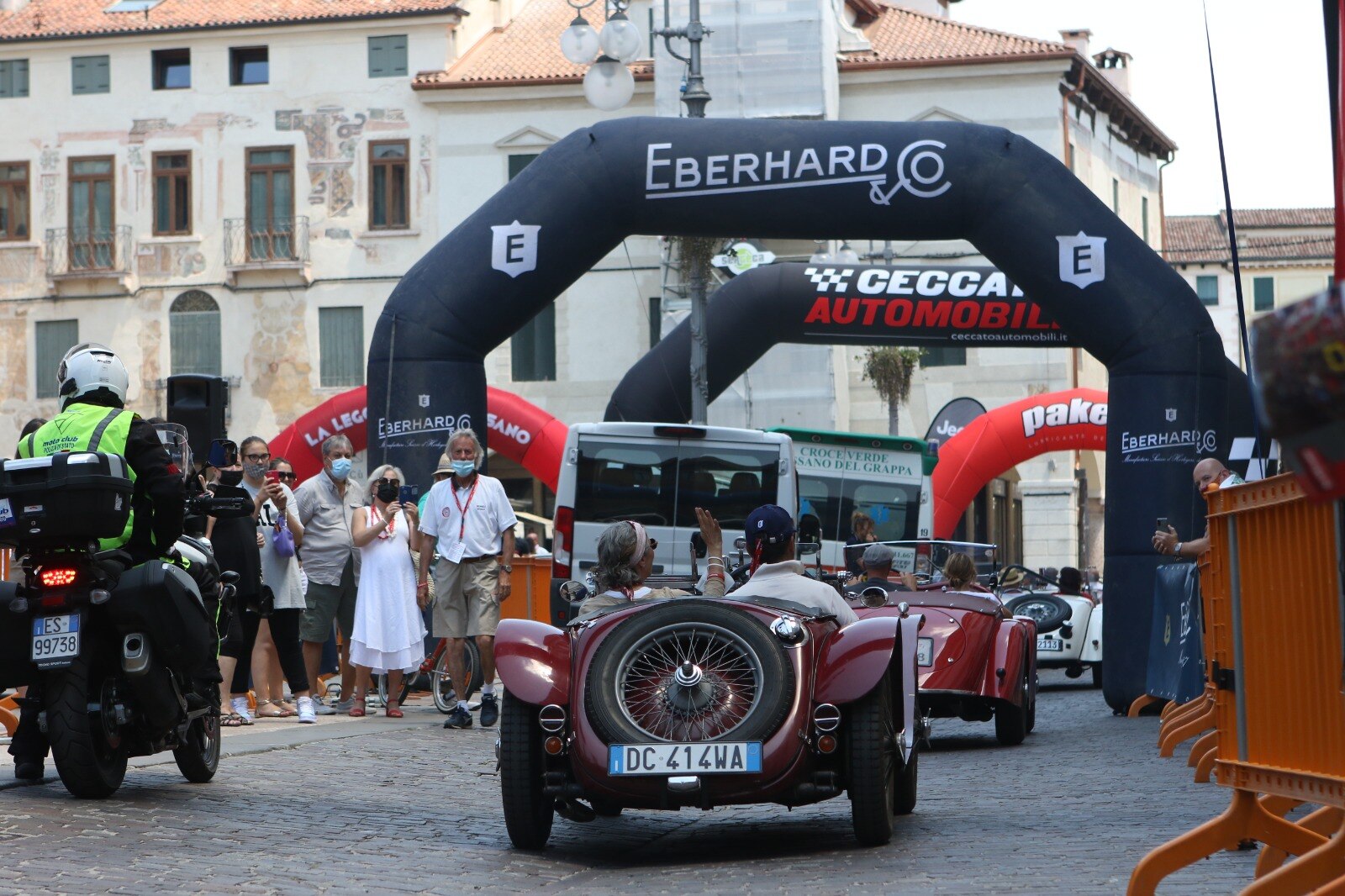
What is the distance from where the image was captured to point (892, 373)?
45.1 m

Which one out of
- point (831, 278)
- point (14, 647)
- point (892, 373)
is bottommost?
point (14, 647)

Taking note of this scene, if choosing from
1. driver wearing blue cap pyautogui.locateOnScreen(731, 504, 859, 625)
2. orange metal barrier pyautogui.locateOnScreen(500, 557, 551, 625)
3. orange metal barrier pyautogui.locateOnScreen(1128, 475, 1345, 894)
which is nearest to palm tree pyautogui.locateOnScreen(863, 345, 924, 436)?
orange metal barrier pyautogui.locateOnScreen(500, 557, 551, 625)

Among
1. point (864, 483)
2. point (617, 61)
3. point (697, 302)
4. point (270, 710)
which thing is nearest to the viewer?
point (270, 710)

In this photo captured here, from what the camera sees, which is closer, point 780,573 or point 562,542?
point 780,573

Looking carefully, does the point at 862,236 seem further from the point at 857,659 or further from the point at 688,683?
the point at 688,683

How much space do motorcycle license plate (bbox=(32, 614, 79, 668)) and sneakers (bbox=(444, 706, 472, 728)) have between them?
5.43m

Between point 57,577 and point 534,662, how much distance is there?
2.13 metres

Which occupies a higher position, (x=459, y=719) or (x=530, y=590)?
(x=530, y=590)

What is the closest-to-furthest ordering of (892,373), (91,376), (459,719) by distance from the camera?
(91,376)
(459,719)
(892,373)

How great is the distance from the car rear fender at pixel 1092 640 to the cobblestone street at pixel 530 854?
841cm

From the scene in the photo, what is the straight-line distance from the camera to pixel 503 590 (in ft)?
45.9

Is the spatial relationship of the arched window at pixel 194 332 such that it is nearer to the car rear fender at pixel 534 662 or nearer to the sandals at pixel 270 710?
the sandals at pixel 270 710

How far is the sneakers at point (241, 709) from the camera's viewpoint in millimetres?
13406

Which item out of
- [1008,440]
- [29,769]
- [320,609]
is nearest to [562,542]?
[320,609]
